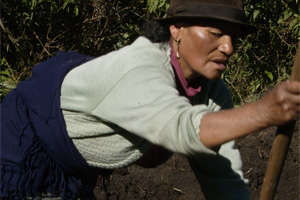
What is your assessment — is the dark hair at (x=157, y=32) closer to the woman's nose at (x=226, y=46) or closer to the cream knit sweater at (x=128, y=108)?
the cream knit sweater at (x=128, y=108)

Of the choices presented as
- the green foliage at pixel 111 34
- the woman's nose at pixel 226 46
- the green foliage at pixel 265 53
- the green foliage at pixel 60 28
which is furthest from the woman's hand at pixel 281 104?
the green foliage at pixel 265 53

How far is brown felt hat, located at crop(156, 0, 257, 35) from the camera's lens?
1969 mm

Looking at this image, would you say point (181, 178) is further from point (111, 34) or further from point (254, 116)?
point (254, 116)

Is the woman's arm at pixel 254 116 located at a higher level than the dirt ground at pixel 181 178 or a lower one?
higher

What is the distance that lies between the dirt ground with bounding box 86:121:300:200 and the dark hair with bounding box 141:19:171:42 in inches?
74.3

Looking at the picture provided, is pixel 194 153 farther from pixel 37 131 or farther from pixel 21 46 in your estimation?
pixel 21 46

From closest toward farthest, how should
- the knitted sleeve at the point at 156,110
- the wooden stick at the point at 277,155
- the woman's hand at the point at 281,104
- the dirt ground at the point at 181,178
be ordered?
the woman's hand at the point at 281,104, the knitted sleeve at the point at 156,110, the wooden stick at the point at 277,155, the dirt ground at the point at 181,178

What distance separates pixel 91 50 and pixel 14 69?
2.51 feet

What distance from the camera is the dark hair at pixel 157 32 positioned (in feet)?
6.88

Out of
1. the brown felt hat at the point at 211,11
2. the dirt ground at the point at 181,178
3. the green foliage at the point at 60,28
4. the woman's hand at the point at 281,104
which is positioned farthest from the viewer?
the green foliage at the point at 60,28

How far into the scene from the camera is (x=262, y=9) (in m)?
4.73

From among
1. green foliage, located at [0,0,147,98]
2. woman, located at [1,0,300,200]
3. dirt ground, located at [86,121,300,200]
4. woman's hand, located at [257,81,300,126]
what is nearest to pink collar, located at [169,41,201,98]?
woman, located at [1,0,300,200]

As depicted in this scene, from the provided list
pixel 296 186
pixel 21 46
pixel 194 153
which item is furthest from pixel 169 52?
pixel 21 46

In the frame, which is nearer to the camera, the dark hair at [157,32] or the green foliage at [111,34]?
the dark hair at [157,32]
